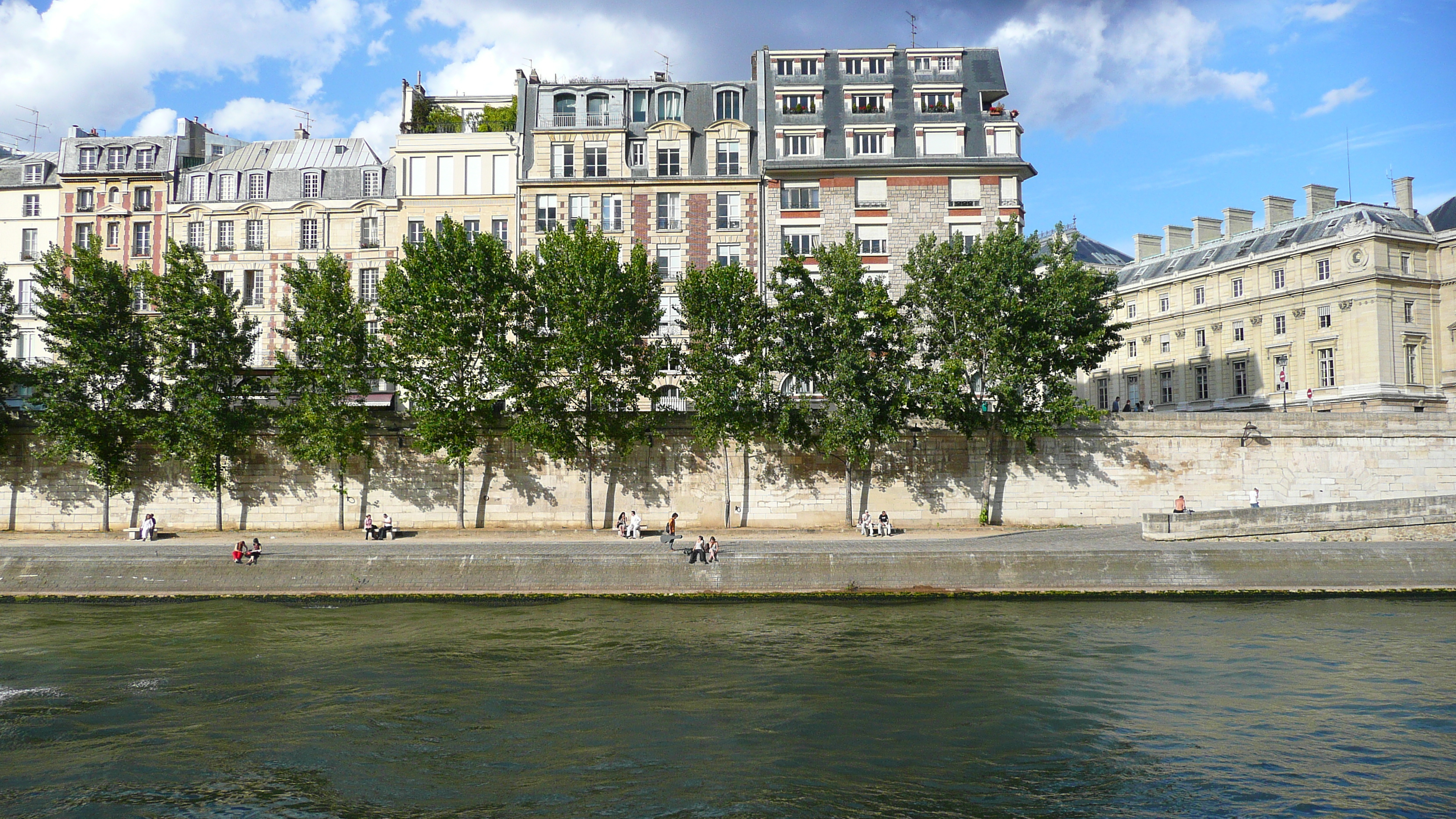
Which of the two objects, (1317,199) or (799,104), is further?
(1317,199)

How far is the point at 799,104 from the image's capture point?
53.8 m

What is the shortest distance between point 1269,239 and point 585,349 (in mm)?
54944

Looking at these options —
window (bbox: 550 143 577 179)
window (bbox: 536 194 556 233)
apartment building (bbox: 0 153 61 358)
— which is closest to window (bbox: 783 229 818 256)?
window (bbox: 550 143 577 179)

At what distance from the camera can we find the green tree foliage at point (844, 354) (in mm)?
41188

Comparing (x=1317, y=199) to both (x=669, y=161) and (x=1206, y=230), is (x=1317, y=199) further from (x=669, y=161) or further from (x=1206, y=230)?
(x=669, y=161)

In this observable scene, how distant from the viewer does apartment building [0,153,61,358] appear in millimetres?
58281

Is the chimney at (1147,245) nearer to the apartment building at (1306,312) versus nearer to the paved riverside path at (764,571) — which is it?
the apartment building at (1306,312)

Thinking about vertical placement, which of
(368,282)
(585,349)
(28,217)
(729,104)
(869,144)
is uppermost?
(729,104)

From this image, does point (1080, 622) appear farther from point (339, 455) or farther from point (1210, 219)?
point (1210, 219)

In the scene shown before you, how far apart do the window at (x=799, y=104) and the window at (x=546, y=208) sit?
14.1 meters

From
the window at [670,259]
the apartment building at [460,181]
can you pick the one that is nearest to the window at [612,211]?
the window at [670,259]

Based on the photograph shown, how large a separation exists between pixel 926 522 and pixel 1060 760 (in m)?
28.5

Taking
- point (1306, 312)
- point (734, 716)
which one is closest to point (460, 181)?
point (734, 716)

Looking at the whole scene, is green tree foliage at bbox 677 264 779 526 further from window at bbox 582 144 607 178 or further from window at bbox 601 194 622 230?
window at bbox 582 144 607 178
